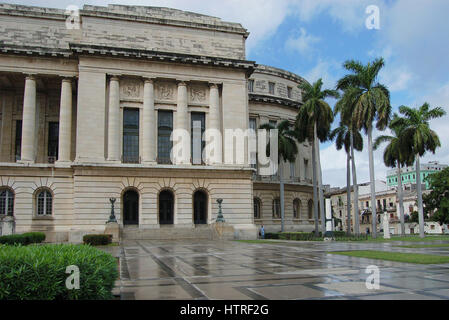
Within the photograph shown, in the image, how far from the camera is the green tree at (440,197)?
5850cm

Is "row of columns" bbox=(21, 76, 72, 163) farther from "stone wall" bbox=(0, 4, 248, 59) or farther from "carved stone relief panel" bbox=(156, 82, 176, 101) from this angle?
"carved stone relief panel" bbox=(156, 82, 176, 101)

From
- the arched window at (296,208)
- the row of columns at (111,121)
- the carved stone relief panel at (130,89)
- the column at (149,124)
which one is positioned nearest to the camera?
the row of columns at (111,121)

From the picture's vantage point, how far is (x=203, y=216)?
4544 centimetres

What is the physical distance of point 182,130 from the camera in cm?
4475

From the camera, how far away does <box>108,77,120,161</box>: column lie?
1668 inches

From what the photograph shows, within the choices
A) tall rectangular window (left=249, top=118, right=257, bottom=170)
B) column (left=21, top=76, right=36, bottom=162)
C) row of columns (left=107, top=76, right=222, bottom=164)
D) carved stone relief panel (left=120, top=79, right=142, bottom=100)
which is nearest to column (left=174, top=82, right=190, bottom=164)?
row of columns (left=107, top=76, right=222, bottom=164)

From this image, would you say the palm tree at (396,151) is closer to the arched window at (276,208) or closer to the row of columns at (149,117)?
the arched window at (276,208)

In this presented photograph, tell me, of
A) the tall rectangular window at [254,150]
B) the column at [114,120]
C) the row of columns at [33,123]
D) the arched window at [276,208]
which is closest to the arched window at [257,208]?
the arched window at [276,208]

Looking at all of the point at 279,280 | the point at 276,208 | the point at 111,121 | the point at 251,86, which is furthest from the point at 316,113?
the point at 279,280

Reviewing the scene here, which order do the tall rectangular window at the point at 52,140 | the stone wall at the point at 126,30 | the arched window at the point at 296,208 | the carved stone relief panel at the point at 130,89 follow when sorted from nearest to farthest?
the stone wall at the point at 126,30
the carved stone relief panel at the point at 130,89
the tall rectangular window at the point at 52,140
the arched window at the point at 296,208

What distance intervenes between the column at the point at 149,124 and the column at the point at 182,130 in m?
2.42

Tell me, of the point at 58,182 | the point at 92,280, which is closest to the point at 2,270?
the point at 92,280

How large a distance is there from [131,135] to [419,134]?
99.8 feet
